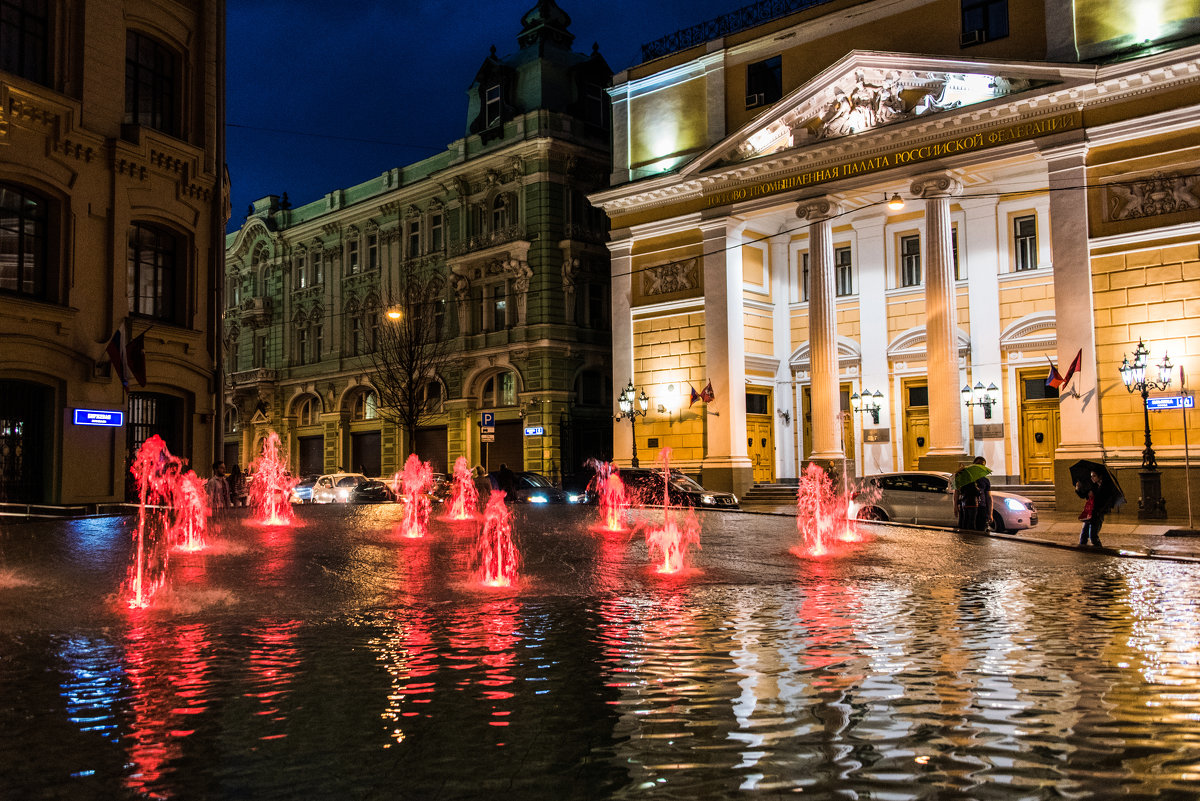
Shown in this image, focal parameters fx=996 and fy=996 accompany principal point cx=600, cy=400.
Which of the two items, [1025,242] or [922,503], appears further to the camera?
[1025,242]

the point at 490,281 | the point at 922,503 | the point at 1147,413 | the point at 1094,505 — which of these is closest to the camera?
the point at 1094,505

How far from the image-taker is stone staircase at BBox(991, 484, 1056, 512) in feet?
93.7

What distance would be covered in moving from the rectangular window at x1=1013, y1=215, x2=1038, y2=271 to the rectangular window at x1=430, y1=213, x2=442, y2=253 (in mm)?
27147

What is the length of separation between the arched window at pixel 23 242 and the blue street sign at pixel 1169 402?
26.8 metres

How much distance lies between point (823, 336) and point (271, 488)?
18246mm

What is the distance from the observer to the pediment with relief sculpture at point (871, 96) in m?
29.0

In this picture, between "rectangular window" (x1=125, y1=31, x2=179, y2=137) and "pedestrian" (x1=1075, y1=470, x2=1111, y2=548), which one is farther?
"rectangular window" (x1=125, y1=31, x2=179, y2=137)

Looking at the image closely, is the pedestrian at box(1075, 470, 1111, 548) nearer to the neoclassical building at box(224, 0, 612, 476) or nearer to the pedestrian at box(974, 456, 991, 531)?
the pedestrian at box(974, 456, 991, 531)

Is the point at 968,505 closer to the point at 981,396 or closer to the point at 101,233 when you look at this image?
the point at 981,396

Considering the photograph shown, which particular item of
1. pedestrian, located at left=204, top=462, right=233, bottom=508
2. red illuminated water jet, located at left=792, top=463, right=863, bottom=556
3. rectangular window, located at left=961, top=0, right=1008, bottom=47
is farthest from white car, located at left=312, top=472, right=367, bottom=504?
rectangular window, located at left=961, top=0, right=1008, bottom=47

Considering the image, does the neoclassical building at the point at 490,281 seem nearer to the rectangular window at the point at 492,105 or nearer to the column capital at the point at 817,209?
the rectangular window at the point at 492,105

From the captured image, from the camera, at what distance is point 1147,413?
1009 inches

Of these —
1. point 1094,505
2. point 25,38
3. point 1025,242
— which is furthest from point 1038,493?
point 25,38

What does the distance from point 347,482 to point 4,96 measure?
18.7m
